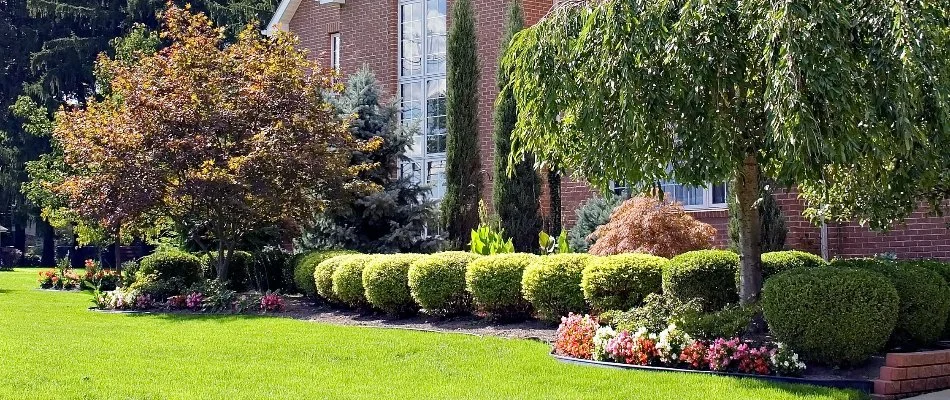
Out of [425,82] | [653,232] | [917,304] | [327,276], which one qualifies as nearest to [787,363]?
[917,304]

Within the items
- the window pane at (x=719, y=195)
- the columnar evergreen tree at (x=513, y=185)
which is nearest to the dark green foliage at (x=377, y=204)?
the columnar evergreen tree at (x=513, y=185)

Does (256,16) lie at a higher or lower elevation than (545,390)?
higher

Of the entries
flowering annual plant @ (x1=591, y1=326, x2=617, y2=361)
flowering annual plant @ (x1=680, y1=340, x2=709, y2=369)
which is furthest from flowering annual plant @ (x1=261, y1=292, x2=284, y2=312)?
flowering annual plant @ (x1=680, y1=340, x2=709, y2=369)

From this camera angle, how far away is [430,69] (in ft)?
84.2

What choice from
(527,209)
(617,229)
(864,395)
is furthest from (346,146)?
(864,395)

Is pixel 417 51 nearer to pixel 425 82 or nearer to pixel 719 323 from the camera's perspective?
pixel 425 82

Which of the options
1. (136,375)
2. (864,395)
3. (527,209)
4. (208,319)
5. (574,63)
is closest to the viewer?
(864,395)

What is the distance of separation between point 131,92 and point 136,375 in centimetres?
927

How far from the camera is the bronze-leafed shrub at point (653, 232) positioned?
635 inches

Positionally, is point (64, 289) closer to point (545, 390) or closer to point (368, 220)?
point (368, 220)

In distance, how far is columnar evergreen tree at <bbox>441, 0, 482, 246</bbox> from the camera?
72.2ft

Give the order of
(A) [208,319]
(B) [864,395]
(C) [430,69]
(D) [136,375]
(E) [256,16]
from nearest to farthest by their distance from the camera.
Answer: (B) [864,395] < (D) [136,375] < (A) [208,319] < (C) [430,69] < (E) [256,16]

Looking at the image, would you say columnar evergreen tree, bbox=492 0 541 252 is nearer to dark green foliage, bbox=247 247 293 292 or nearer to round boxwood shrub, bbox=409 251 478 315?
dark green foliage, bbox=247 247 293 292

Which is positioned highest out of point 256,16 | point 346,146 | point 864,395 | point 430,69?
point 256,16
